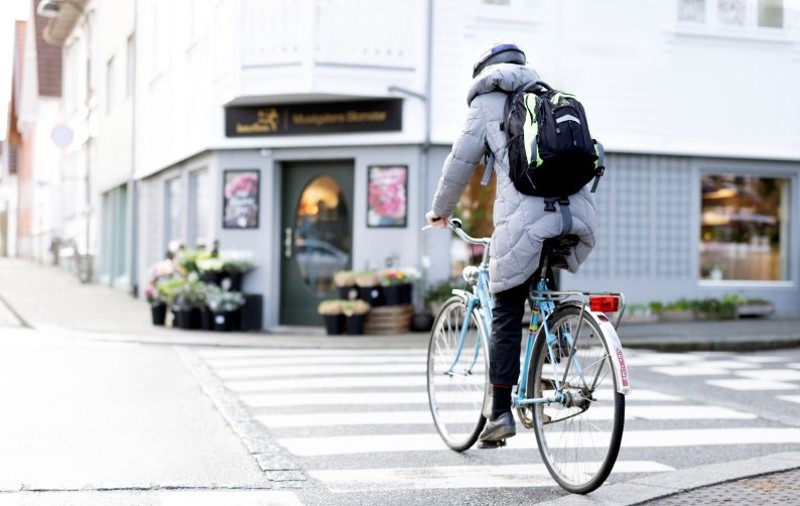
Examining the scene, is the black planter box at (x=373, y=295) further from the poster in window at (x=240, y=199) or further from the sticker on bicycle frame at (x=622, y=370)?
the sticker on bicycle frame at (x=622, y=370)

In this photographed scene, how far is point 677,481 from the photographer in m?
4.91

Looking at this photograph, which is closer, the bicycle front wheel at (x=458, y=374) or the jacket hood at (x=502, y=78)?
the jacket hood at (x=502, y=78)

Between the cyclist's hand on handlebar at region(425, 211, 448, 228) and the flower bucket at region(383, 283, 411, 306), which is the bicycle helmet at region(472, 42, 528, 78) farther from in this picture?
the flower bucket at region(383, 283, 411, 306)

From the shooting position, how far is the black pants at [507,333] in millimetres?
5043

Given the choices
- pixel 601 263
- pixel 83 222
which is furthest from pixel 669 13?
pixel 83 222

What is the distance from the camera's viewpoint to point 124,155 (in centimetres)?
2536

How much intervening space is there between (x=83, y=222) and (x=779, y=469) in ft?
96.9

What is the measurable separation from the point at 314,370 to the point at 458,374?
15.0 feet

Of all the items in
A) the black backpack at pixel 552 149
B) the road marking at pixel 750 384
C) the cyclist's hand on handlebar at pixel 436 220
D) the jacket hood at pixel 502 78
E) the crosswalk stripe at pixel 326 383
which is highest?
the jacket hood at pixel 502 78

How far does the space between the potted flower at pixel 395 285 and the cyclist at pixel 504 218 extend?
31.0 feet

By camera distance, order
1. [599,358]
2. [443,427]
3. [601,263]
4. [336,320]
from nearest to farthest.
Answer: [599,358] < [443,427] < [336,320] < [601,263]

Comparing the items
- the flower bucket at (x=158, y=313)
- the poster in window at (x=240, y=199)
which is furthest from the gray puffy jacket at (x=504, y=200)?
the poster in window at (x=240, y=199)

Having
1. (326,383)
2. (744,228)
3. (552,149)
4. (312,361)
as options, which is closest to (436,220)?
(552,149)

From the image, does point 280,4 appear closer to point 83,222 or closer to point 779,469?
point 779,469
